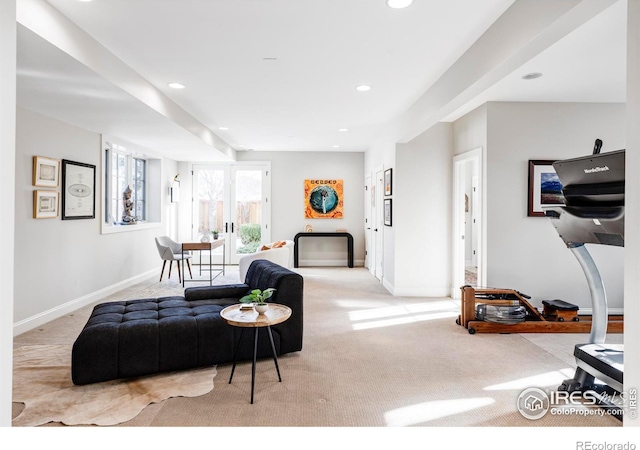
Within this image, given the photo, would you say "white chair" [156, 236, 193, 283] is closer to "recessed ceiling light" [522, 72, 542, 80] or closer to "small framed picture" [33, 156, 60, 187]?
"small framed picture" [33, 156, 60, 187]

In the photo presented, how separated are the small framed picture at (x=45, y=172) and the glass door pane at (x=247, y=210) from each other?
4407mm

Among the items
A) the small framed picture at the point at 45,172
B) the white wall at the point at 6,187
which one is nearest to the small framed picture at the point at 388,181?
the small framed picture at the point at 45,172

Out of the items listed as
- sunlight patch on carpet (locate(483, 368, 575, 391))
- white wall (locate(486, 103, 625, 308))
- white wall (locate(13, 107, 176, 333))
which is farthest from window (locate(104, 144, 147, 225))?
sunlight patch on carpet (locate(483, 368, 575, 391))

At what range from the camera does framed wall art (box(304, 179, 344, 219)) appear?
337 inches

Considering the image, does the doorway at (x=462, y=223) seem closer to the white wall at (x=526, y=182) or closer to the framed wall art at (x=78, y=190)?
the white wall at (x=526, y=182)

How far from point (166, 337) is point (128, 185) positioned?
15.3 ft

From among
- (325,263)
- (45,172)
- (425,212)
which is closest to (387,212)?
(425,212)

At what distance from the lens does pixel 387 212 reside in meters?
6.18

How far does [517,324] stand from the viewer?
3.86 m

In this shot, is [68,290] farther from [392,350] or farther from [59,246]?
[392,350]

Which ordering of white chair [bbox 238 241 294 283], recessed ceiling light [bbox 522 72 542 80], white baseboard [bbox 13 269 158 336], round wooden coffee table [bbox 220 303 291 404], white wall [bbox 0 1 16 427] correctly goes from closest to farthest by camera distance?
white wall [bbox 0 1 16 427], round wooden coffee table [bbox 220 303 291 404], recessed ceiling light [bbox 522 72 542 80], white baseboard [bbox 13 269 158 336], white chair [bbox 238 241 294 283]

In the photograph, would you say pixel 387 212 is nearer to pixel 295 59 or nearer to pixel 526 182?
pixel 526 182

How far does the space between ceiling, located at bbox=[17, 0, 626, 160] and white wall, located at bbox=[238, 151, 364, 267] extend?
133 inches
